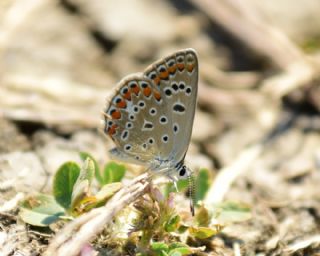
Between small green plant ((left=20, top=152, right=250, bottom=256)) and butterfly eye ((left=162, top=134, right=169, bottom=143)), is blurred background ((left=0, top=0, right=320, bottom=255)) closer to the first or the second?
small green plant ((left=20, top=152, right=250, bottom=256))

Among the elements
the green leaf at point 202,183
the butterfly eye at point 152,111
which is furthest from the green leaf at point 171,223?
the butterfly eye at point 152,111

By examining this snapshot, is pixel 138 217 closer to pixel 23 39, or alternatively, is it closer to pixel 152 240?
pixel 152 240

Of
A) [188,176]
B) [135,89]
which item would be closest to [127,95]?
[135,89]

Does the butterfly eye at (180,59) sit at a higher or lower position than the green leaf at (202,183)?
higher

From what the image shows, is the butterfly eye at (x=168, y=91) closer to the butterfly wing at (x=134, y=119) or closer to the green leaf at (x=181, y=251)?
the butterfly wing at (x=134, y=119)

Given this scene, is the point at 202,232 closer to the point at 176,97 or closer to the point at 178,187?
the point at 178,187
